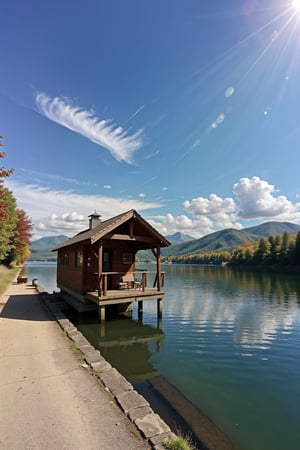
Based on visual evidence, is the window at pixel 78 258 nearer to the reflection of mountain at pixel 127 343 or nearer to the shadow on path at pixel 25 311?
the shadow on path at pixel 25 311

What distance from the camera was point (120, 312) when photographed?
17.3 meters

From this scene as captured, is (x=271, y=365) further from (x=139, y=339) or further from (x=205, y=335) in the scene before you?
(x=139, y=339)

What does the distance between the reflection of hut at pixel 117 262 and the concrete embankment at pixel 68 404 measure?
228 inches

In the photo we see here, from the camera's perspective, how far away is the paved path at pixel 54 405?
4.14 meters

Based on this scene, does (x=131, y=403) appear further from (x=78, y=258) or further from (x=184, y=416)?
(x=78, y=258)

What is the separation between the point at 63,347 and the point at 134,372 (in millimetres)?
2506

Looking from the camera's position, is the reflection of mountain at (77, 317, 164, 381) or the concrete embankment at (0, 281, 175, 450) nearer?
the concrete embankment at (0, 281, 175, 450)

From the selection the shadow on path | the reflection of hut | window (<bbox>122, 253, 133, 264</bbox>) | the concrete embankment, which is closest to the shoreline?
the concrete embankment

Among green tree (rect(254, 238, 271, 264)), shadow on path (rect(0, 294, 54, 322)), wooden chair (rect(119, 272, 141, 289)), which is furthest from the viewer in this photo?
green tree (rect(254, 238, 271, 264))

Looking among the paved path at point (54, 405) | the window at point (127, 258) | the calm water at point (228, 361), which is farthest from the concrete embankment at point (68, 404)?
the window at point (127, 258)

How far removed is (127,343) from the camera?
1184 centimetres

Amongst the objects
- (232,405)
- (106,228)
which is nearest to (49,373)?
(232,405)

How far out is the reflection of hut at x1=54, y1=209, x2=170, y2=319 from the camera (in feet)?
47.2

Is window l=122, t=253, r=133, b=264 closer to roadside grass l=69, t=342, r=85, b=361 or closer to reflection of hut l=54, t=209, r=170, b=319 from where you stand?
reflection of hut l=54, t=209, r=170, b=319
